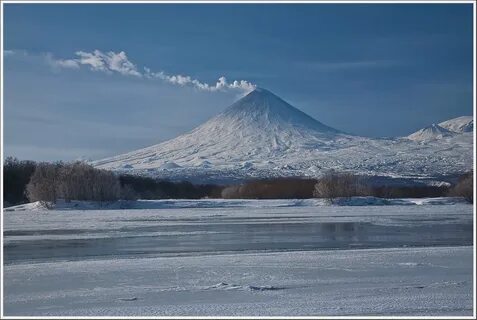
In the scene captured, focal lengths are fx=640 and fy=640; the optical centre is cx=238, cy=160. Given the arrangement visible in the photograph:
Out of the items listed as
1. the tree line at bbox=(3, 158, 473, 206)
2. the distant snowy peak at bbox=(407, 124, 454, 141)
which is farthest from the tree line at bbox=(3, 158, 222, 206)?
the distant snowy peak at bbox=(407, 124, 454, 141)

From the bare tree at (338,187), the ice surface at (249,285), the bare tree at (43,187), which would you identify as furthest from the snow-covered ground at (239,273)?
the bare tree at (338,187)

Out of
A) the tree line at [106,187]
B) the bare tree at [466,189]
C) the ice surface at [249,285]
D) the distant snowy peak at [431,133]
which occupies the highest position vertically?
the distant snowy peak at [431,133]

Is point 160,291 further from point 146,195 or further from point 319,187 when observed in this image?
point 146,195

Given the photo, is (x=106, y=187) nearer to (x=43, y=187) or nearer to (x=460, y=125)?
(x=43, y=187)

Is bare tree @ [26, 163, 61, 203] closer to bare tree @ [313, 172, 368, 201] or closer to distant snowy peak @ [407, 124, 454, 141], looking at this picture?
bare tree @ [313, 172, 368, 201]

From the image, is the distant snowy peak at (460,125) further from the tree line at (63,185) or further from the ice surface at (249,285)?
the ice surface at (249,285)
